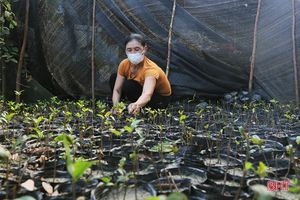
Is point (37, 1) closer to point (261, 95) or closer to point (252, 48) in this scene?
point (252, 48)

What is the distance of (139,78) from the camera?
311 centimetres

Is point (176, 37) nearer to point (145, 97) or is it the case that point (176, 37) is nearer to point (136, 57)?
point (136, 57)

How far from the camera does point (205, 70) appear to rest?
4328 mm

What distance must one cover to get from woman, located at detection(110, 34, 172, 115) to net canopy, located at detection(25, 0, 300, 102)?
0.97m

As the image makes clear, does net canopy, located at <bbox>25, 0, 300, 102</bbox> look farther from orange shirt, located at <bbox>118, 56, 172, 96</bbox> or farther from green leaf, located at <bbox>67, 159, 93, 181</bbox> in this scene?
green leaf, located at <bbox>67, 159, 93, 181</bbox>

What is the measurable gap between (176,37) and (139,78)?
1401 mm

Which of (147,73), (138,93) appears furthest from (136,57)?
(138,93)

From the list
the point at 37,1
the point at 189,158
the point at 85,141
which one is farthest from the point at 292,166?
the point at 37,1

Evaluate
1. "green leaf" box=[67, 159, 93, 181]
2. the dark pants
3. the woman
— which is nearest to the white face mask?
the woman

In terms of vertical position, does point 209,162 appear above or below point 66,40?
below

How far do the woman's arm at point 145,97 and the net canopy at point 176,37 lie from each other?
1.51m

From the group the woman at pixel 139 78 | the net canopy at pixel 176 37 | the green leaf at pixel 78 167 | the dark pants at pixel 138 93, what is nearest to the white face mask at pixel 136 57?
the woman at pixel 139 78

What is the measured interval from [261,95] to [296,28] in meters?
1.00

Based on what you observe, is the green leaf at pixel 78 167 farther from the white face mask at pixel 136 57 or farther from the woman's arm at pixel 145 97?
the white face mask at pixel 136 57
